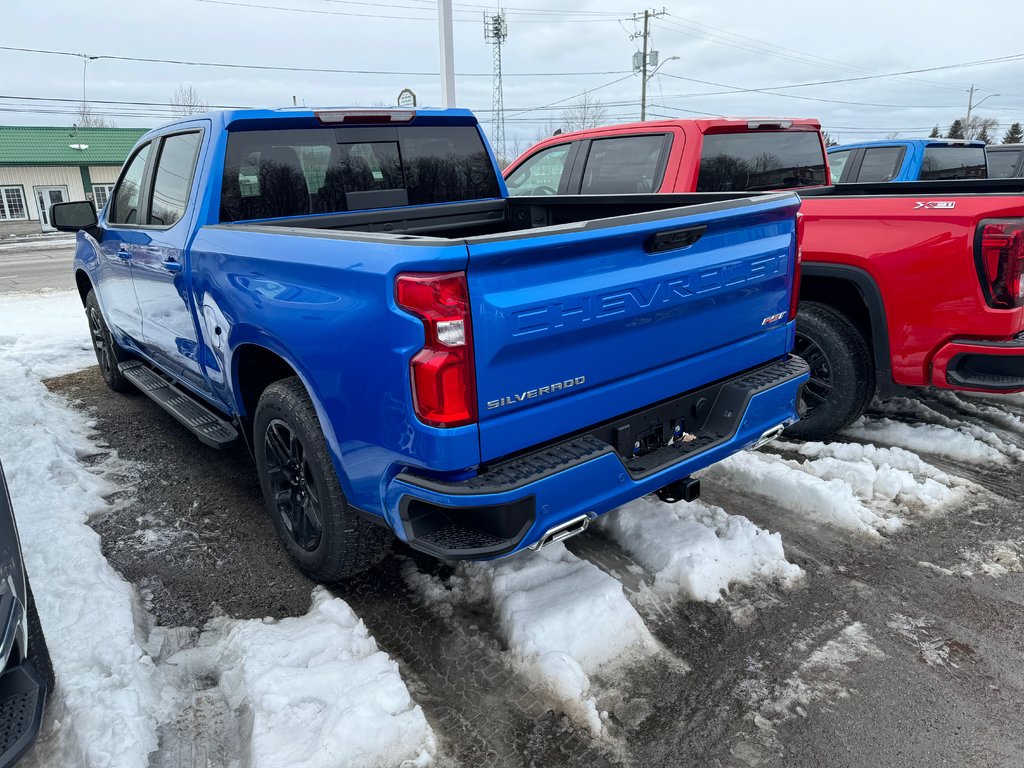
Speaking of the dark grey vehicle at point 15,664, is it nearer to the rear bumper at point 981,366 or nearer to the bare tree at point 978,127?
the rear bumper at point 981,366

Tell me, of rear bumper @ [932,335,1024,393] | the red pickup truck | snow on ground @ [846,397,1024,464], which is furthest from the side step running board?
snow on ground @ [846,397,1024,464]

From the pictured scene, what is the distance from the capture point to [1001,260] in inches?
144

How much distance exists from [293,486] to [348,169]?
72.1 inches

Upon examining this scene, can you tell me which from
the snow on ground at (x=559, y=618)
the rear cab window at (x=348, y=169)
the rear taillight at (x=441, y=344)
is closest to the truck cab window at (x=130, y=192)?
A: the rear cab window at (x=348, y=169)

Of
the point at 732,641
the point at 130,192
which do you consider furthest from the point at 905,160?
the point at 130,192

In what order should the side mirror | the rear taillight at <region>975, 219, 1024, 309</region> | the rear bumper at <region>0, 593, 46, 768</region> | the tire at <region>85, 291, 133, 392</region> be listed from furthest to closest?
the tire at <region>85, 291, 133, 392</region>, the side mirror, the rear taillight at <region>975, 219, 1024, 309</region>, the rear bumper at <region>0, 593, 46, 768</region>

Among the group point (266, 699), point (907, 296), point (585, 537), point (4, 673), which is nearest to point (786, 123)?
point (907, 296)

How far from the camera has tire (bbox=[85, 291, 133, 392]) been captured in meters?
5.91

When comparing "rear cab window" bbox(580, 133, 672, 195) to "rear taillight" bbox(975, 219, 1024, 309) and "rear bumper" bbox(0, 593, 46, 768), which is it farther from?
"rear bumper" bbox(0, 593, 46, 768)

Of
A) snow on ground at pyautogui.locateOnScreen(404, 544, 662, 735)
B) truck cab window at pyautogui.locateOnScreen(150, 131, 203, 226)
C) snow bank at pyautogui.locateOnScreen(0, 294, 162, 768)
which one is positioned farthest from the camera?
truck cab window at pyautogui.locateOnScreen(150, 131, 203, 226)

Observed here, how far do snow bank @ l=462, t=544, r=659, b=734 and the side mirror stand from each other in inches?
149

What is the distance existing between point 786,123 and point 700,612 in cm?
434

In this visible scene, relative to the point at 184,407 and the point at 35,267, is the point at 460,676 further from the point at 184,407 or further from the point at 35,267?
the point at 35,267

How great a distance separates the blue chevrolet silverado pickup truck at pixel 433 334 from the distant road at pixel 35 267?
1164 centimetres
